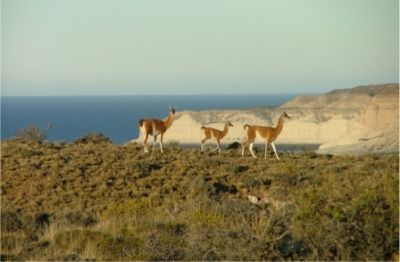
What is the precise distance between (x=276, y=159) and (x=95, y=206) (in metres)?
7.39

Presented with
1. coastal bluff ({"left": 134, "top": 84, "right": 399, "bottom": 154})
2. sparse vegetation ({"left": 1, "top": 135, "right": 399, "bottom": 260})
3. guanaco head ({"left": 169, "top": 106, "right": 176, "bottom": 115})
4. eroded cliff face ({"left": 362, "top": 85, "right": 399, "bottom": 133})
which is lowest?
coastal bluff ({"left": 134, "top": 84, "right": 399, "bottom": 154})

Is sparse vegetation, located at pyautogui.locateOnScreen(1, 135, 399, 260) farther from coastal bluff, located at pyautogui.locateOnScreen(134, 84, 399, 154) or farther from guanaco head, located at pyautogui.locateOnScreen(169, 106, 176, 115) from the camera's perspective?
coastal bluff, located at pyautogui.locateOnScreen(134, 84, 399, 154)

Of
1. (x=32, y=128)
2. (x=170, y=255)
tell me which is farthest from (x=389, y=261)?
(x=32, y=128)

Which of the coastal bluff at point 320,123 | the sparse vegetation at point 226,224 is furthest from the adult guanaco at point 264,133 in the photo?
the coastal bluff at point 320,123

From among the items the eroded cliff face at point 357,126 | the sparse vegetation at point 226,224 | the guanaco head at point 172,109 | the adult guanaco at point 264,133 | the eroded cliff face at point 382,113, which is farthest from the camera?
the eroded cliff face at point 382,113

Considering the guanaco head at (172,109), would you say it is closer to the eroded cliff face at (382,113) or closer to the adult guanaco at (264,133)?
the adult guanaco at (264,133)

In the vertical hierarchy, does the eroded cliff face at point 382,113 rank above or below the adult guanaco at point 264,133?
below

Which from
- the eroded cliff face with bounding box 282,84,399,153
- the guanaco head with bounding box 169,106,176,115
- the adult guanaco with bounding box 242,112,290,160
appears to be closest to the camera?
the adult guanaco with bounding box 242,112,290,160

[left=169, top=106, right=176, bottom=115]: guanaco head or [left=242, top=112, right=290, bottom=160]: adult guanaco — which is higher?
[left=169, top=106, right=176, bottom=115]: guanaco head

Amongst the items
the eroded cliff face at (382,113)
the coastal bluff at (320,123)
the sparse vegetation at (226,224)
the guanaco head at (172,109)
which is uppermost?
the guanaco head at (172,109)

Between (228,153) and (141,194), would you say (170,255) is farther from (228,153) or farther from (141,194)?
(228,153)

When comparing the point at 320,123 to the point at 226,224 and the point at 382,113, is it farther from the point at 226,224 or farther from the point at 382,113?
the point at 226,224

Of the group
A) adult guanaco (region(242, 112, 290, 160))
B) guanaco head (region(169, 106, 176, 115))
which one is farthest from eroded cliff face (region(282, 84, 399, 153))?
guanaco head (region(169, 106, 176, 115))

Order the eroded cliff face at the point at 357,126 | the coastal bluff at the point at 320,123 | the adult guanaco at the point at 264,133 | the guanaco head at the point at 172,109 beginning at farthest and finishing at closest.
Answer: the coastal bluff at the point at 320,123
the eroded cliff face at the point at 357,126
the guanaco head at the point at 172,109
the adult guanaco at the point at 264,133
